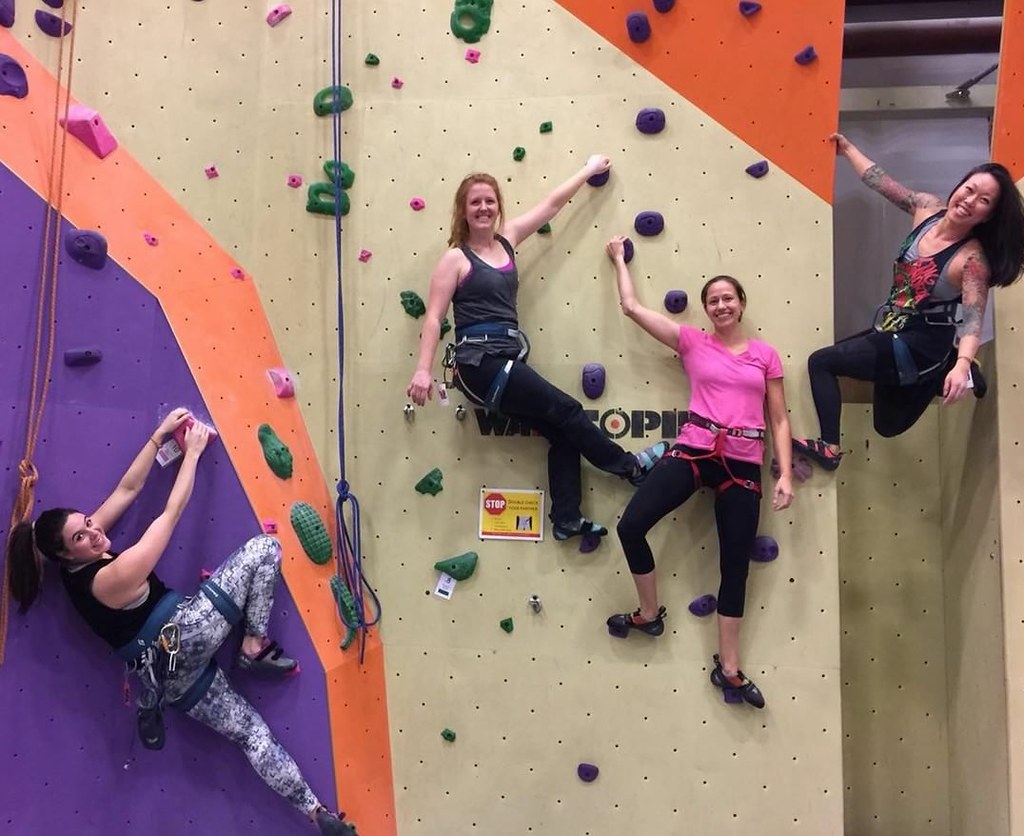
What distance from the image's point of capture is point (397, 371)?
7.75 feet

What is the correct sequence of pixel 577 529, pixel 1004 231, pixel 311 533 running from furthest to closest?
pixel 311 533 → pixel 577 529 → pixel 1004 231

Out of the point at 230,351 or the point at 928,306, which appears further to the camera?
the point at 230,351

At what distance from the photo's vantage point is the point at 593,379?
2.24m

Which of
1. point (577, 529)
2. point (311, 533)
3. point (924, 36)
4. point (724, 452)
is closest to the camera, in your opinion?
point (724, 452)

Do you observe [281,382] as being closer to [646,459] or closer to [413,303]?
[413,303]

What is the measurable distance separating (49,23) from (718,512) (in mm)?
2694

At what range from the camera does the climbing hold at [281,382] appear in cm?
235

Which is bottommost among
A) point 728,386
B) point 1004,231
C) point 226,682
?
point 226,682

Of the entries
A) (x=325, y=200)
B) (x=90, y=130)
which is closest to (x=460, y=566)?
(x=325, y=200)

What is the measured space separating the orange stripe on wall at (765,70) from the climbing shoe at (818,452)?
744mm

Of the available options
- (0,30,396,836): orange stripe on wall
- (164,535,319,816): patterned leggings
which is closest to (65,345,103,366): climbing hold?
(0,30,396,836): orange stripe on wall

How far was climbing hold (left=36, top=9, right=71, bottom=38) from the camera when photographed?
238 centimetres

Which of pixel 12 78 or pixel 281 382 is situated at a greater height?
pixel 12 78

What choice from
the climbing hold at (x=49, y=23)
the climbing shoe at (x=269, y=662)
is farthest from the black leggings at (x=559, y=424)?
the climbing hold at (x=49, y=23)
